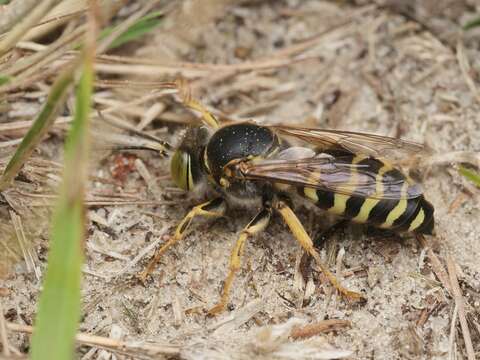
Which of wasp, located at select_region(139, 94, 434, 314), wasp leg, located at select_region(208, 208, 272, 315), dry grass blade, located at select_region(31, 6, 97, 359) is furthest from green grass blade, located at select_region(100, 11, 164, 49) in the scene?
dry grass blade, located at select_region(31, 6, 97, 359)

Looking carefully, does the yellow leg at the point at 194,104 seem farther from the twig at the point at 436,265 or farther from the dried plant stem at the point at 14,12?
the twig at the point at 436,265

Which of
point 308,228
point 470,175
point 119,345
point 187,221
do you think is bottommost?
point 119,345

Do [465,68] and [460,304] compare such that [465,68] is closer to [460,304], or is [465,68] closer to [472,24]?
[472,24]

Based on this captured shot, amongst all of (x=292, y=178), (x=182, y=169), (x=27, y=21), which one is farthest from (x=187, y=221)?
(x=27, y=21)

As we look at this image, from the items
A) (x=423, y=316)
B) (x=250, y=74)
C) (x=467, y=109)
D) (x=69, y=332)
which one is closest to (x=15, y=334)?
(x=69, y=332)

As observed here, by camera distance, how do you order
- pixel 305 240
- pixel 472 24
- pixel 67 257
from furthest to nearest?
pixel 472 24, pixel 305 240, pixel 67 257

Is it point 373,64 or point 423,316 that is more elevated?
point 373,64

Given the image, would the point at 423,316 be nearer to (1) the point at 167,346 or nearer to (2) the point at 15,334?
(1) the point at 167,346

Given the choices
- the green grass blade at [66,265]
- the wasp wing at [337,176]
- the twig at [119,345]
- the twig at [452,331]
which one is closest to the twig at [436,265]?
the twig at [452,331]
